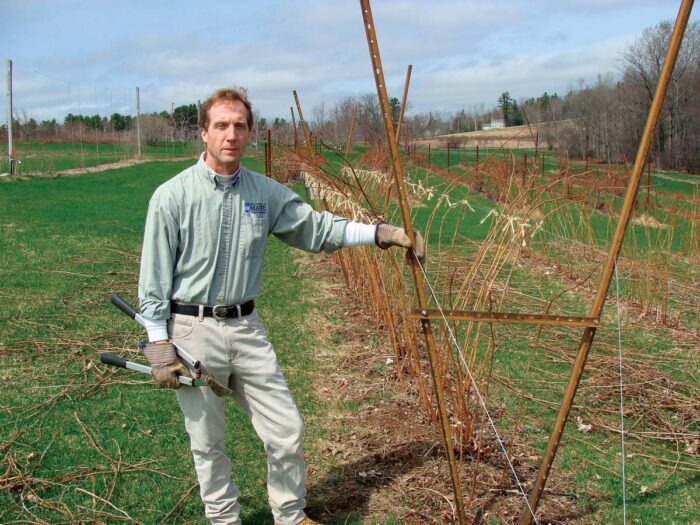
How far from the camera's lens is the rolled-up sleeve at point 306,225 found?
271 centimetres

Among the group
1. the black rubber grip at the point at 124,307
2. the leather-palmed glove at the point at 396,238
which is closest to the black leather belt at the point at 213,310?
the black rubber grip at the point at 124,307

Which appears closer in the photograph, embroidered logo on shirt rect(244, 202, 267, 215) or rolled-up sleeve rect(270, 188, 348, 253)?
embroidered logo on shirt rect(244, 202, 267, 215)

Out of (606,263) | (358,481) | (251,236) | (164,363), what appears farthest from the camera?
(358,481)

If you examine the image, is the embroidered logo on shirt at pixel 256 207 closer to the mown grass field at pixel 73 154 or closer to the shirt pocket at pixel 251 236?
the shirt pocket at pixel 251 236

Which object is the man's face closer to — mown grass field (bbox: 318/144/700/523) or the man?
the man

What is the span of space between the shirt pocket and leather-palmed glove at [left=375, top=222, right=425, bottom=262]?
1.46 feet

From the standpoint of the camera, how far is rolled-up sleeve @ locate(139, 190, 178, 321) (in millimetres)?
2428

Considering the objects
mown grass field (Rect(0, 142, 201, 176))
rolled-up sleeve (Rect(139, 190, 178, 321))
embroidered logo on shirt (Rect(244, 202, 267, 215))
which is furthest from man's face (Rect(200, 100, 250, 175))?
mown grass field (Rect(0, 142, 201, 176))

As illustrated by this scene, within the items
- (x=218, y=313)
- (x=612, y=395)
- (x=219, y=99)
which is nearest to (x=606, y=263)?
(x=218, y=313)

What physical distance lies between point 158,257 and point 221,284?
247 mm

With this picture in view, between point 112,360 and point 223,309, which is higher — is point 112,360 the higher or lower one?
the lower one

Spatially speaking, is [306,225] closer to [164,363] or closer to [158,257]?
[158,257]

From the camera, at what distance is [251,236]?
2.57 meters

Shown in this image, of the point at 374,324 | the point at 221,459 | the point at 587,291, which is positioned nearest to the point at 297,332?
the point at 374,324
